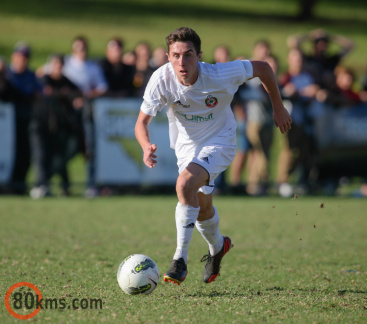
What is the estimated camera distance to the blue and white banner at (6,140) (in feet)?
39.4

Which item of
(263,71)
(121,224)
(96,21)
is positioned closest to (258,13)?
(96,21)

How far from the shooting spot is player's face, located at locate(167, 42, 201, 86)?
5688 millimetres

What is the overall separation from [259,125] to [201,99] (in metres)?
7.37

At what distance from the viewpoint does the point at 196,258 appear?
741 cm

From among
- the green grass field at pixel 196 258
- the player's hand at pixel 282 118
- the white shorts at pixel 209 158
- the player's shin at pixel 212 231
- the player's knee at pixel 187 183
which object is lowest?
the green grass field at pixel 196 258

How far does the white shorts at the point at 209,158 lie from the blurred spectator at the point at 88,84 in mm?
6385

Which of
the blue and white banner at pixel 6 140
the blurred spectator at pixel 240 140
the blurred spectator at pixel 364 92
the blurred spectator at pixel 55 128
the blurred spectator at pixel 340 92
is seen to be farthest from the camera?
the blurred spectator at pixel 364 92

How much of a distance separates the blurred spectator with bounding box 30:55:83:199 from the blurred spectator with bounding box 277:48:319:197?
4.10 meters

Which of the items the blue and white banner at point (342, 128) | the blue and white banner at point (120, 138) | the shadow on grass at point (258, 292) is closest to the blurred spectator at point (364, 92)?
the blue and white banner at point (342, 128)

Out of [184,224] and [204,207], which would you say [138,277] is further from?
[204,207]

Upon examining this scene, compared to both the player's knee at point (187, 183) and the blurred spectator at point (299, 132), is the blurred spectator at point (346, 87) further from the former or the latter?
the player's knee at point (187, 183)

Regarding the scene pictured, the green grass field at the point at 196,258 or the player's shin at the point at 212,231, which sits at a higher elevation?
the player's shin at the point at 212,231

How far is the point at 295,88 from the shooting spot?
13195 mm

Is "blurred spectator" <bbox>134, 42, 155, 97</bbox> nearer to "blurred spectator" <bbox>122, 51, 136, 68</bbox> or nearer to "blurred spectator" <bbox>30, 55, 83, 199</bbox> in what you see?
"blurred spectator" <bbox>122, 51, 136, 68</bbox>
